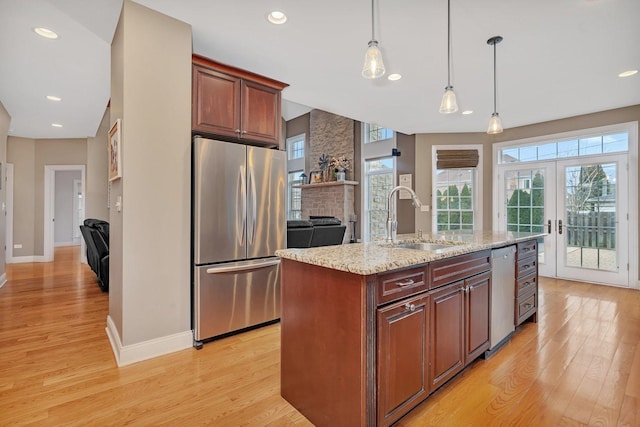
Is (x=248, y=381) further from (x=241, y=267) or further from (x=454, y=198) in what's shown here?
(x=454, y=198)

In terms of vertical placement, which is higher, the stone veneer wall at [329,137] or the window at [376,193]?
the stone veneer wall at [329,137]

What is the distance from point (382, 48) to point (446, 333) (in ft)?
8.06

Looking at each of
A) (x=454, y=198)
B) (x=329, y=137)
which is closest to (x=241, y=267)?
(x=454, y=198)

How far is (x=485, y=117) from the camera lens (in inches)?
196

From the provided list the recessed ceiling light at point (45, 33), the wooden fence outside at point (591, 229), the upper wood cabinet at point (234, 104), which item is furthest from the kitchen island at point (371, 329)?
the wooden fence outside at point (591, 229)

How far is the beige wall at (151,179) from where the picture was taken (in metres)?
2.28

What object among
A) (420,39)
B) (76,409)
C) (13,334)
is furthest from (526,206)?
(13,334)

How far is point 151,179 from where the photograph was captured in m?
2.37

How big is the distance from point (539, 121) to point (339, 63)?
400 cm

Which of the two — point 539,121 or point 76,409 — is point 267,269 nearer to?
point 76,409

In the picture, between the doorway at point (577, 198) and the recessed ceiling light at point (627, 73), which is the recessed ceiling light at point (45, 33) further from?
the doorway at point (577, 198)

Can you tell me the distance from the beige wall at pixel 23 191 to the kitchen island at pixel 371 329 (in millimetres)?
7679

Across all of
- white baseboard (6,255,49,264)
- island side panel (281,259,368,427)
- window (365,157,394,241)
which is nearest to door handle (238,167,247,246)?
island side panel (281,259,368,427)

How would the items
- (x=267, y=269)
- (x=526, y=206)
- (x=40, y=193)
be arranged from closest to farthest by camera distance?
1. (x=267, y=269)
2. (x=526, y=206)
3. (x=40, y=193)
